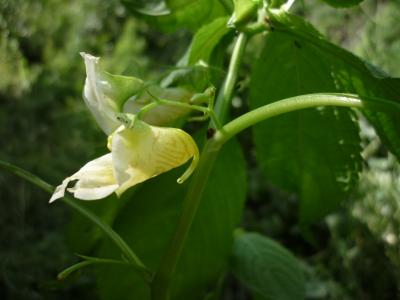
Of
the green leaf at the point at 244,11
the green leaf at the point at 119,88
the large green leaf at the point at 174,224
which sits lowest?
the large green leaf at the point at 174,224

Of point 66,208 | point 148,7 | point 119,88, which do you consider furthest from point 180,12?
point 66,208

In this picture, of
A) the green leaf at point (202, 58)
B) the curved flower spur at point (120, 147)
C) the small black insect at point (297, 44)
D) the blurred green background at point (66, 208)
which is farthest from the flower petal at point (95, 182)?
the blurred green background at point (66, 208)

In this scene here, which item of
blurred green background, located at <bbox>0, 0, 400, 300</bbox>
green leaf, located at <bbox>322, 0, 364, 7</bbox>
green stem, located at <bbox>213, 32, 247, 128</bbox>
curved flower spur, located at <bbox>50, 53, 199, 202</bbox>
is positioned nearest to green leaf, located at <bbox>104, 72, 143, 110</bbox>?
curved flower spur, located at <bbox>50, 53, 199, 202</bbox>

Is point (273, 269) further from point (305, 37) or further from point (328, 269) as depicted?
point (328, 269)

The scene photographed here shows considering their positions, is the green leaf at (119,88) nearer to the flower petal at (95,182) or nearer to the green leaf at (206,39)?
the flower petal at (95,182)

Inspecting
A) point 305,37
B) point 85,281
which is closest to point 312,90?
point 305,37

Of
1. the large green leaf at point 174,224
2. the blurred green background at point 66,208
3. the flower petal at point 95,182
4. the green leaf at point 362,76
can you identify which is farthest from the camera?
the blurred green background at point 66,208

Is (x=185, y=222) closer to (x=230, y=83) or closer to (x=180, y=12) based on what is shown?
(x=230, y=83)

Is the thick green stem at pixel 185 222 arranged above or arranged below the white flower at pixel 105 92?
below
